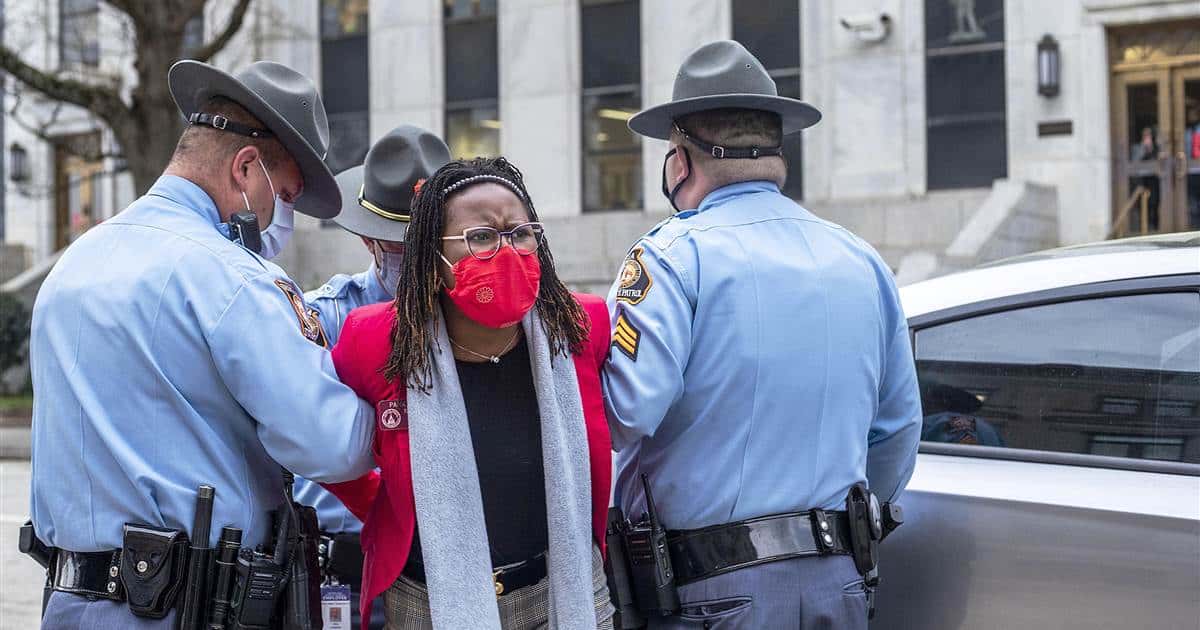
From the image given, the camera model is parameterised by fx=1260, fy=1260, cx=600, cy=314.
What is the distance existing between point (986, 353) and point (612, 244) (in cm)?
1642

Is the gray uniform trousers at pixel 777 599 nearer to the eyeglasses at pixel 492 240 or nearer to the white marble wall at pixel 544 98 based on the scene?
the eyeglasses at pixel 492 240

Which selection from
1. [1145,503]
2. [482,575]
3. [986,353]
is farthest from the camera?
[986,353]

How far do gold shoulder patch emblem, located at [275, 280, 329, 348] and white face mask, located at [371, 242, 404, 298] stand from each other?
1.06 m

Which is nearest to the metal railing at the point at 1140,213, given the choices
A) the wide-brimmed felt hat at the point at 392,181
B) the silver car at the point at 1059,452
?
the silver car at the point at 1059,452

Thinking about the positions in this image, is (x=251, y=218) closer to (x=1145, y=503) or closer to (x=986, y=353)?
(x=986, y=353)

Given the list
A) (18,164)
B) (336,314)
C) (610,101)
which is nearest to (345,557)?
(336,314)

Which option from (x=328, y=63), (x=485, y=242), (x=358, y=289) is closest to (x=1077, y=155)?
(x=328, y=63)

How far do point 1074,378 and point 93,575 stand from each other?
236cm

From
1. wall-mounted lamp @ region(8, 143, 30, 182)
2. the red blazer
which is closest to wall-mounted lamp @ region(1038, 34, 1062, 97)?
the red blazer

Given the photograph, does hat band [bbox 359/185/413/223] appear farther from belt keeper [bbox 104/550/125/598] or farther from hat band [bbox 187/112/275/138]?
belt keeper [bbox 104/550/125/598]

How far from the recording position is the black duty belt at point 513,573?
8.36 ft

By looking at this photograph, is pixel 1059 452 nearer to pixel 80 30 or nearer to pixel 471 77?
pixel 471 77

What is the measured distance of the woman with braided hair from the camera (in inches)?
95.6

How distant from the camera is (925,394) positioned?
3.46 m
